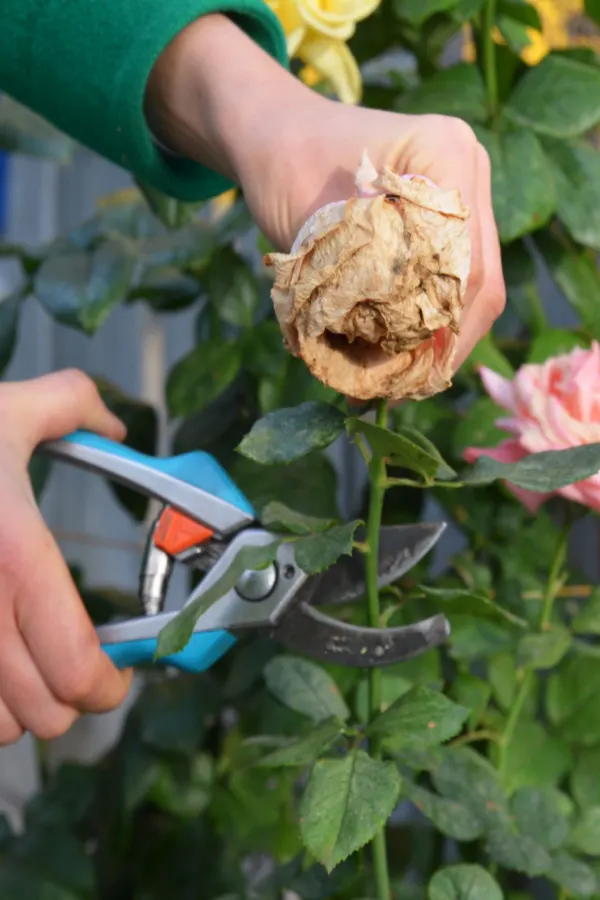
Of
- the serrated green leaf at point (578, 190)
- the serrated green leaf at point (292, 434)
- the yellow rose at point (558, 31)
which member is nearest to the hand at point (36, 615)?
the serrated green leaf at point (292, 434)

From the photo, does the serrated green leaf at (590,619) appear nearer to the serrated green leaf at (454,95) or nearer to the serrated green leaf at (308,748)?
the serrated green leaf at (308,748)

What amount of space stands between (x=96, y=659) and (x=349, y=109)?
0.27 m

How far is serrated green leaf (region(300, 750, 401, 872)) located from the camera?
365 millimetres

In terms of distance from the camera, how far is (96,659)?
0.47 meters

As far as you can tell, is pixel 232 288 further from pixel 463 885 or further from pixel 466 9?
pixel 463 885

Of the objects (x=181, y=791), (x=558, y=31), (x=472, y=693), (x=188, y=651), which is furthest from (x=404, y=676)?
(x=558, y=31)

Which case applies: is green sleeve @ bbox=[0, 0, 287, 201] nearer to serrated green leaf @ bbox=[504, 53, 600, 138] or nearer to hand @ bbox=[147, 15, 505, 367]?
hand @ bbox=[147, 15, 505, 367]

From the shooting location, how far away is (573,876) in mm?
475

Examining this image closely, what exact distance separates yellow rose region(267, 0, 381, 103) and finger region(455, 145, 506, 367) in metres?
0.23

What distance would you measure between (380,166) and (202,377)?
32cm

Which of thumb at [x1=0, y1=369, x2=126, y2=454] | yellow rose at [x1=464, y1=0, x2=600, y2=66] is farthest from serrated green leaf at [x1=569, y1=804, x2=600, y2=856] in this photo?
yellow rose at [x1=464, y1=0, x2=600, y2=66]

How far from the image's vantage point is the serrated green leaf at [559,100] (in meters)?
0.60

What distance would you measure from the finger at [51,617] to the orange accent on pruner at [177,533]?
6 centimetres

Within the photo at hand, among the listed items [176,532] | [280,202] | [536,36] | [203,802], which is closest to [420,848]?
[203,802]
